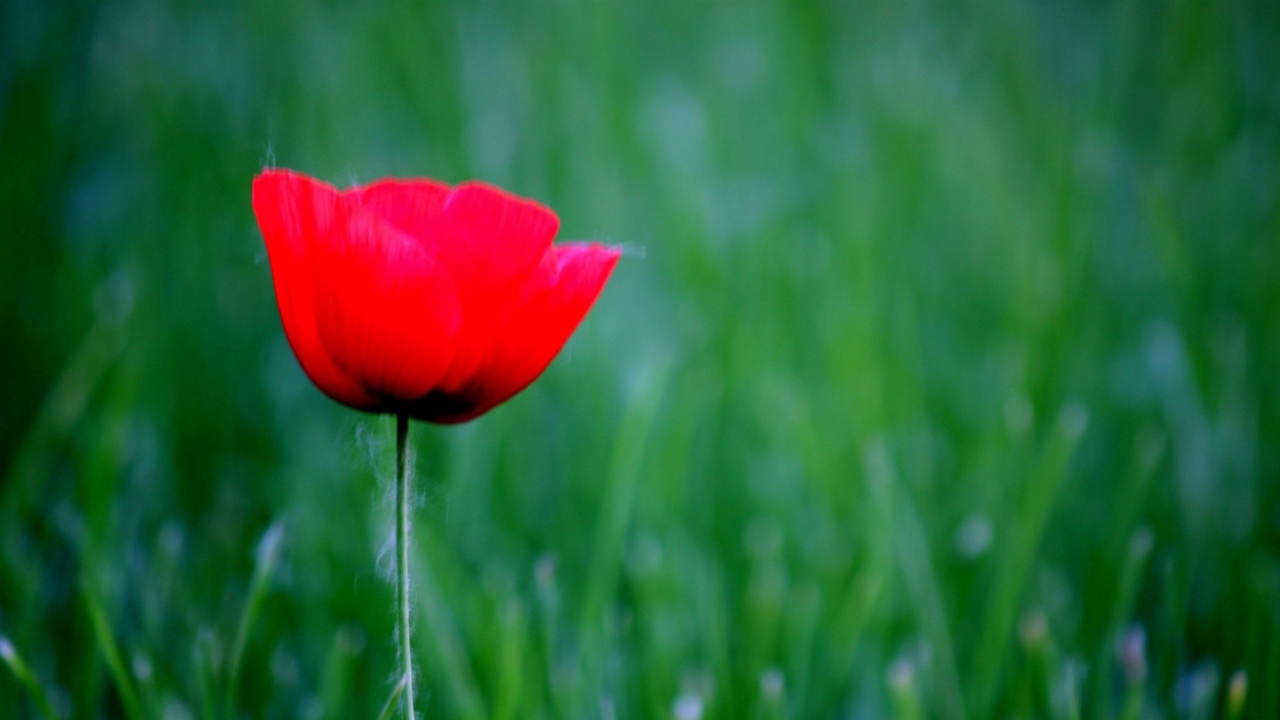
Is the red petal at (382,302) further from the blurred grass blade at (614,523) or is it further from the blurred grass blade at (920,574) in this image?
the blurred grass blade at (920,574)

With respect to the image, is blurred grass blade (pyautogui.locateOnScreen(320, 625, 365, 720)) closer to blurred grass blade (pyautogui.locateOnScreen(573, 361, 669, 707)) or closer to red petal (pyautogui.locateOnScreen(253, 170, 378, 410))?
blurred grass blade (pyautogui.locateOnScreen(573, 361, 669, 707))

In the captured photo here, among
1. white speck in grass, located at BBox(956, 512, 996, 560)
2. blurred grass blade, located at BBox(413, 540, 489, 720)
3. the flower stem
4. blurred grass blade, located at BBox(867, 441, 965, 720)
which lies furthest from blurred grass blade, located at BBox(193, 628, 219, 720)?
white speck in grass, located at BBox(956, 512, 996, 560)

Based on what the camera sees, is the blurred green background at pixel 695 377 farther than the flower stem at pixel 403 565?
Yes

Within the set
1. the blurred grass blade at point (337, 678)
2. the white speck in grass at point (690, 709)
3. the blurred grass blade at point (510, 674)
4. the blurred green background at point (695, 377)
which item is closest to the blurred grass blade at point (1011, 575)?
the blurred green background at point (695, 377)

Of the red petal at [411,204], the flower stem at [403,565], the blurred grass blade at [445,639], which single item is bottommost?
the blurred grass blade at [445,639]


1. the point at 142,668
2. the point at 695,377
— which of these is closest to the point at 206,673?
the point at 142,668

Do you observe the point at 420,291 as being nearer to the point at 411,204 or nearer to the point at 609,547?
the point at 411,204

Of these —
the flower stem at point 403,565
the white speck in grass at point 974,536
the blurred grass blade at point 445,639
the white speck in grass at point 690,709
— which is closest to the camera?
the flower stem at point 403,565
